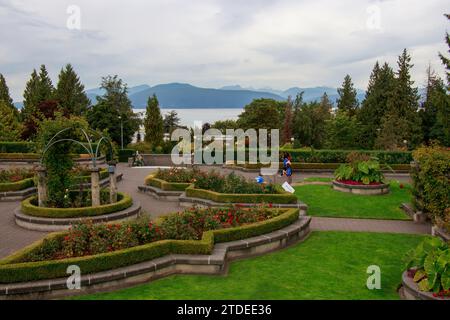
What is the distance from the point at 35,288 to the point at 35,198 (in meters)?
8.05

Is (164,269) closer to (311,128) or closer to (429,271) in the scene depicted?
(429,271)

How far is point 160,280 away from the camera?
888 cm

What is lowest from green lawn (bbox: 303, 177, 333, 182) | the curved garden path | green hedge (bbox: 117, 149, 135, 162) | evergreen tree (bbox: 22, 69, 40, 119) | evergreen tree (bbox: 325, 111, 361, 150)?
the curved garden path

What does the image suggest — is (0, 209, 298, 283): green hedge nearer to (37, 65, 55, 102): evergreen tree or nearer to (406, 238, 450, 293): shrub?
(406, 238, 450, 293): shrub

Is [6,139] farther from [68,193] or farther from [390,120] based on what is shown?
[390,120]

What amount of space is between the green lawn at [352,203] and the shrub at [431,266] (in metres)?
7.42

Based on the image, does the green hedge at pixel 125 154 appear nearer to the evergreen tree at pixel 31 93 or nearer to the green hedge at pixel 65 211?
the green hedge at pixel 65 211

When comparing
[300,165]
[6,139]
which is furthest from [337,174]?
[6,139]

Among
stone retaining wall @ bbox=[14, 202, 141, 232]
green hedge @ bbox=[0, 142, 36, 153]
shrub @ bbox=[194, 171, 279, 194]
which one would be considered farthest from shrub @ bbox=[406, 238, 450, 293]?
green hedge @ bbox=[0, 142, 36, 153]

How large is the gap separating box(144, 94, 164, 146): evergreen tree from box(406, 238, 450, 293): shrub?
3940 cm

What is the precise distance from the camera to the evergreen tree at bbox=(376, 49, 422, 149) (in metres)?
40.4

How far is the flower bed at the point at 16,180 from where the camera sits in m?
17.4

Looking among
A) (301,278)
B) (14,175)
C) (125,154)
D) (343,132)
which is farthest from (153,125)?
(301,278)

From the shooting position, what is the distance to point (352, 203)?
17.2m
